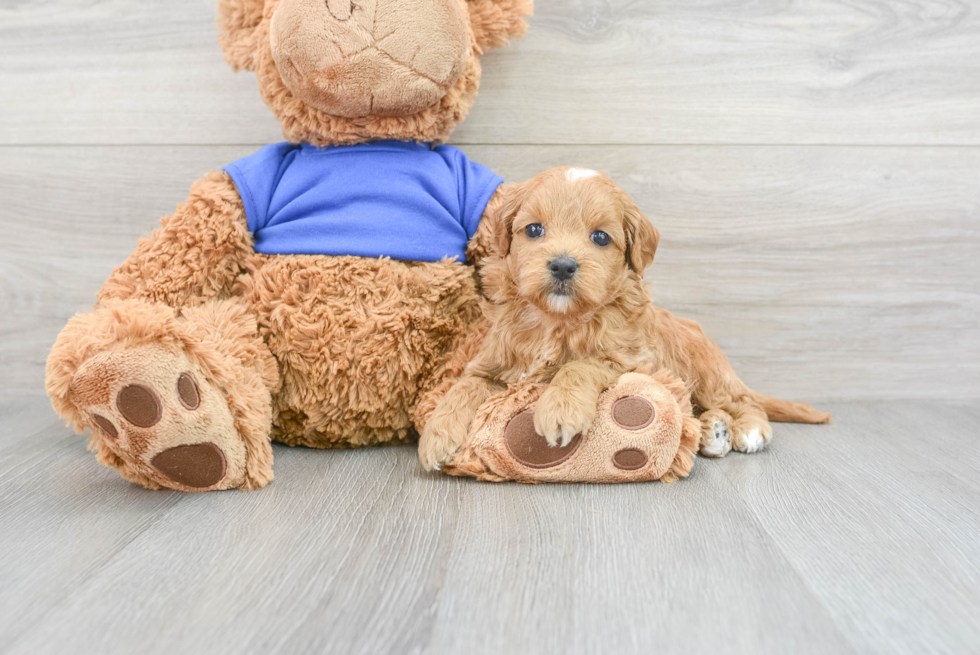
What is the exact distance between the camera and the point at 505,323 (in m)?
1.30

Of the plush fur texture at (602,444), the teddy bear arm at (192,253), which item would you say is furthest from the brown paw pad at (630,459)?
the teddy bear arm at (192,253)

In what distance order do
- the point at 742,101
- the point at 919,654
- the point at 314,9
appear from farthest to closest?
the point at 742,101 → the point at 314,9 → the point at 919,654

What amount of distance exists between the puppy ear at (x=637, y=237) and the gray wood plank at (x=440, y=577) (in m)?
0.39

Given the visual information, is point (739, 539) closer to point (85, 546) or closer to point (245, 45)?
point (85, 546)

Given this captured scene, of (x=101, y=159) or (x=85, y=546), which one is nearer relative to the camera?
(x=85, y=546)

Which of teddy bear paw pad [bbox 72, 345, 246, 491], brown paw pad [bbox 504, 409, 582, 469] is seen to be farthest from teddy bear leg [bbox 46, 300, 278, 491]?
brown paw pad [bbox 504, 409, 582, 469]

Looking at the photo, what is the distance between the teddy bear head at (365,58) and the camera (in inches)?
49.0

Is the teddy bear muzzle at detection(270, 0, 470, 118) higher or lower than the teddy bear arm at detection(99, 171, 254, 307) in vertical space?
higher

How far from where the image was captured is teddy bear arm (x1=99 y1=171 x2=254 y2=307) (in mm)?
1321

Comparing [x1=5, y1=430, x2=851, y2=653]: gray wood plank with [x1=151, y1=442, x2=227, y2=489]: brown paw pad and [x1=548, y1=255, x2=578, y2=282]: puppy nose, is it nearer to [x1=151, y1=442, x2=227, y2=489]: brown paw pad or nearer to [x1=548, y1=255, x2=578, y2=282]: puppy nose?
[x1=151, y1=442, x2=227, y2=489]: brown paw pad

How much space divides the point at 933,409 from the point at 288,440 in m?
1.54

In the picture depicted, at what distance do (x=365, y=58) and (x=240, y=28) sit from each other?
336 mm

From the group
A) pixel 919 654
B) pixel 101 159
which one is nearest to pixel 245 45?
pixel 101 159

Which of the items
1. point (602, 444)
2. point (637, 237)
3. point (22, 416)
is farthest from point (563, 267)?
point (22, 416)
